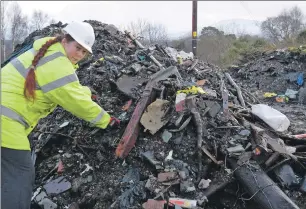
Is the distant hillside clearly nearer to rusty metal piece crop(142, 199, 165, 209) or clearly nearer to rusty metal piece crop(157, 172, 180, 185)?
rusty metal piece crop(157, 172, 180, 185)

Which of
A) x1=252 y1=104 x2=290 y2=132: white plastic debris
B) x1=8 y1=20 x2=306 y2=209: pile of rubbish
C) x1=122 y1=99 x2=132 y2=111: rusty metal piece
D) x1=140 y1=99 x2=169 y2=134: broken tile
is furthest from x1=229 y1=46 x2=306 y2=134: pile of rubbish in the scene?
x1=140 y1=99 x2=169 y2=134: broken tile

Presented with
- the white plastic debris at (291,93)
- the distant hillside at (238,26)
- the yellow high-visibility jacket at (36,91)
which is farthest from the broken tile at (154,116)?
the distant hillside at (238,26)

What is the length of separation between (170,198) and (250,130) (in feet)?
4.59

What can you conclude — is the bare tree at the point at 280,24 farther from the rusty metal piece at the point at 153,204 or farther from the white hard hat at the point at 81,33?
the white hard hat at the point at 81,33

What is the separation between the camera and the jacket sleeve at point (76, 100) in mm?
2756

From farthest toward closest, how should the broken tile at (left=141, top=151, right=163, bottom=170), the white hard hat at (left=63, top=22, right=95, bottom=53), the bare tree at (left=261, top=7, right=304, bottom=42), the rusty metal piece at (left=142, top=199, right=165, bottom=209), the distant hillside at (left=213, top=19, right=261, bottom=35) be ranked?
the bare tree at (left=261, top=7, right=304, bottom=42) → the distant hillside at (left=213, top=19, right=261, bottom=35) → the broken tile at (left=141, top=151, right=163, bottom=170) → the rusty metal piece at (left=142, top=199, right=165, bottom=209) → the white hard hat at (left=63, top=22, right=95, bottom=53)

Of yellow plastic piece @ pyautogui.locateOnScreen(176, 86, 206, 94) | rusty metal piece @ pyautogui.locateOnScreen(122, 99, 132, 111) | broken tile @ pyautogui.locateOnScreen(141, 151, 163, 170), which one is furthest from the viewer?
rusty metal piece @ pyautogui.locateOnScreen(122, 99, 132, 111)

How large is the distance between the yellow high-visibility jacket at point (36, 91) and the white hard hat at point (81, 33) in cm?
14

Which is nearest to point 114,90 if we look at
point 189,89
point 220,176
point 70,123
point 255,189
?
point 70,123

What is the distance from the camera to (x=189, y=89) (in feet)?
15.6

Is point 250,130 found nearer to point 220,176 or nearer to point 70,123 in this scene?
point 220,176

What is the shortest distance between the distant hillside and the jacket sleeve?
2009cm

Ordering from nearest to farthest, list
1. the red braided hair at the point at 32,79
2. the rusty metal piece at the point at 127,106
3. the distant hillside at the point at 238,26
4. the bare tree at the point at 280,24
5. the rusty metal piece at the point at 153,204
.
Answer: the red braided hair at the point at 32,79 → the rusty metal piece at the point at 153,204 → the rusty metal piece at the point at 127,106 → the distant hillside at the point at 238,26 → the bare tree at the point at 280,24

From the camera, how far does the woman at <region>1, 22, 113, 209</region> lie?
272cm
